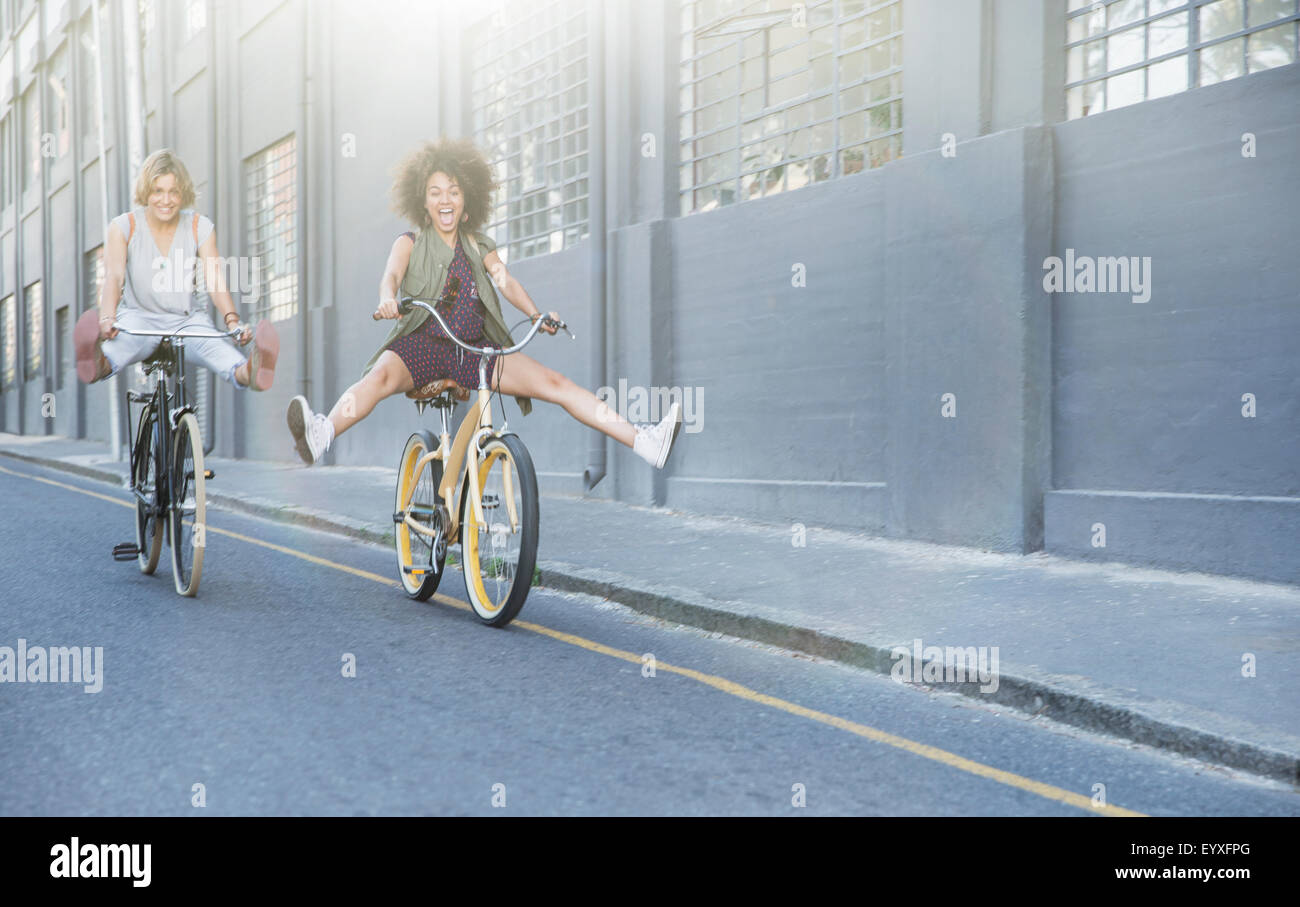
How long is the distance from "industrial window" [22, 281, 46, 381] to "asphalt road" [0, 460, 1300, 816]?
98.1 ft

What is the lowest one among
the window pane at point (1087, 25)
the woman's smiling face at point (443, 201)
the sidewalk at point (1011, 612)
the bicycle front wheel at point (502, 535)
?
the sidewalk at point (1011, 612)

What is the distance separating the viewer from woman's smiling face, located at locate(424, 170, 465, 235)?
6587 millimetres

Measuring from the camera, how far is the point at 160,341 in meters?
6.89

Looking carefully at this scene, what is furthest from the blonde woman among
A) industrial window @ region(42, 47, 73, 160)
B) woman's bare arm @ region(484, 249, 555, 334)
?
industrial window @ region(42, 47, 73, 160)

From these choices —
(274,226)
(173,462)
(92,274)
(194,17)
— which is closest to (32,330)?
(92,274)

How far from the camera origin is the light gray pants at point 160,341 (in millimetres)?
6840

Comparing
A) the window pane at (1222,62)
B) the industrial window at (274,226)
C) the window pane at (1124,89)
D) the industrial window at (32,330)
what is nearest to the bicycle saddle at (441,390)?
the window pane at (1124,89)

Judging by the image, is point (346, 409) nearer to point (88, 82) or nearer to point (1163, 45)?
point (1163, 45)

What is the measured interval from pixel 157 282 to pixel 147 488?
3.85 feet

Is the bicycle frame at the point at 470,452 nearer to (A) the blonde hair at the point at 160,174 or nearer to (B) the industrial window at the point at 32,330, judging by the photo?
(A) the blonde hair at the point at 160,174

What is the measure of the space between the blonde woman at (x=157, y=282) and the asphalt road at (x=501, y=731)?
4.45 ft
